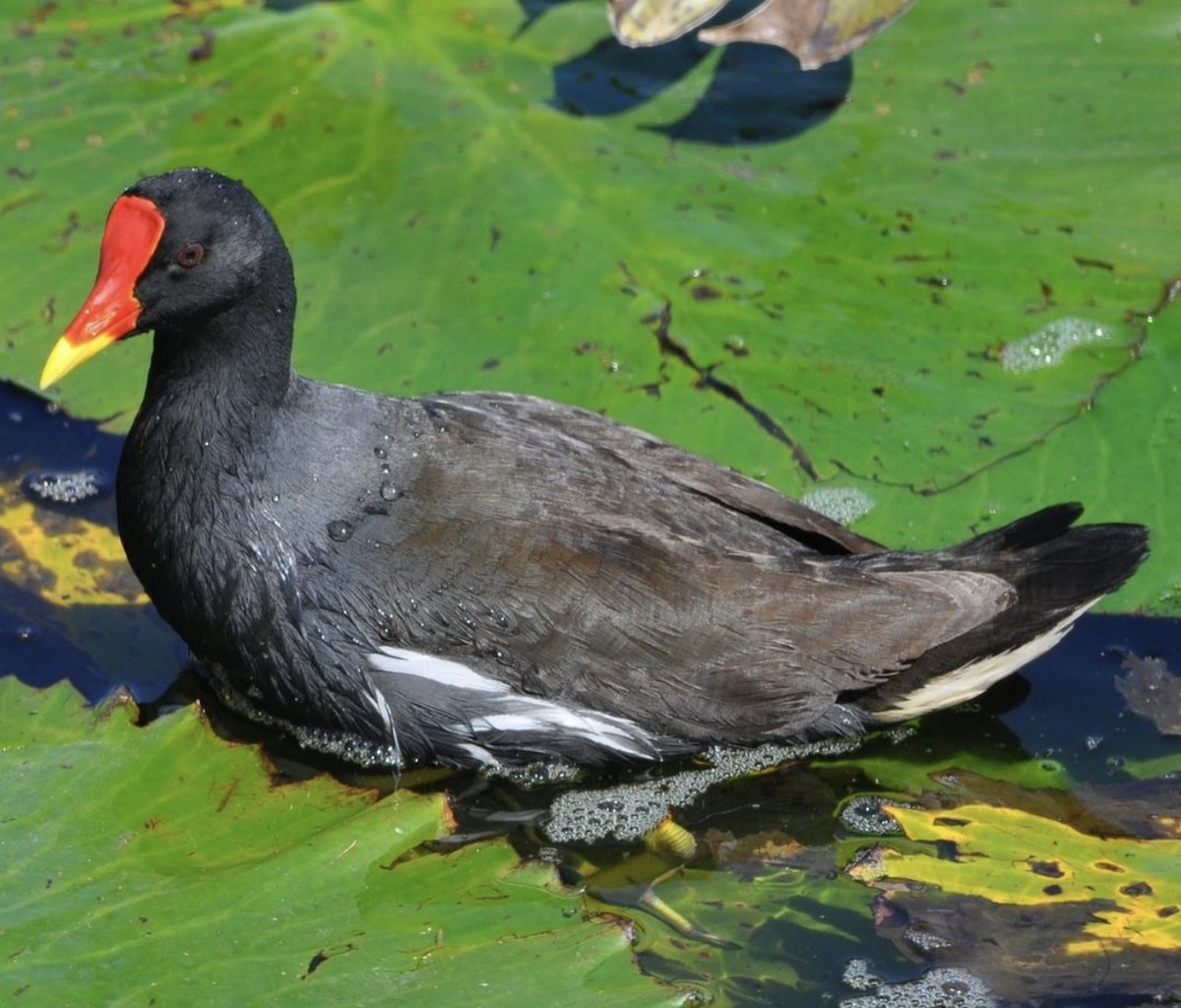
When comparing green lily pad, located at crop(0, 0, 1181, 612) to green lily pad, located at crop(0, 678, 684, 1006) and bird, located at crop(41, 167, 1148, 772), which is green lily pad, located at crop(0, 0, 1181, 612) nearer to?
bird, located at crop(41, 167, 1148, 772)

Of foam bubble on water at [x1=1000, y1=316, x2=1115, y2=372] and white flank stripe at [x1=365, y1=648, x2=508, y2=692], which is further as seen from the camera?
foam bubble on water at [x1=1000, y1=316, x2=1115, y2=372]

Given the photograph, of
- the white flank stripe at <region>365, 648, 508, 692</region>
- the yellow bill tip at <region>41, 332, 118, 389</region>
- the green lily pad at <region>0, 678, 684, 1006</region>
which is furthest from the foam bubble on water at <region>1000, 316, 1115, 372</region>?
the yellow bill tip at <region>41, 332, 118, 389</region>

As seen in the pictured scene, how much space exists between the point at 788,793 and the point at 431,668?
Answer: 2.59ft

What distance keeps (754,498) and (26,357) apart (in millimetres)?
1751

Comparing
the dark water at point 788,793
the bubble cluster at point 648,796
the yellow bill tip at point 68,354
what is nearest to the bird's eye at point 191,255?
the yellow bill tip at point 68,354

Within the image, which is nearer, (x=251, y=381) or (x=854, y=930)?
(x=854, y=930)

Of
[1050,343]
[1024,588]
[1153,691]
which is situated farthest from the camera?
[1050,343]

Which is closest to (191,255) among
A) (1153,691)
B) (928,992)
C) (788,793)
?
(788,793)

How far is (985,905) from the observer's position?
122 inches

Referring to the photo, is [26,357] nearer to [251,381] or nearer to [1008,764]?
[251,381]

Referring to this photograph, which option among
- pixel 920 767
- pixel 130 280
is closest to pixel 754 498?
pixel 920 767

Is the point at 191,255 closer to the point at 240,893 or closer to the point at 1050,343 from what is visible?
the point at 240,893

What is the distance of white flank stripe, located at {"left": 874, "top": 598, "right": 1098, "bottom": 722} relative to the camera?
3439 millimetres

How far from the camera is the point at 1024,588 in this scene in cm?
342
